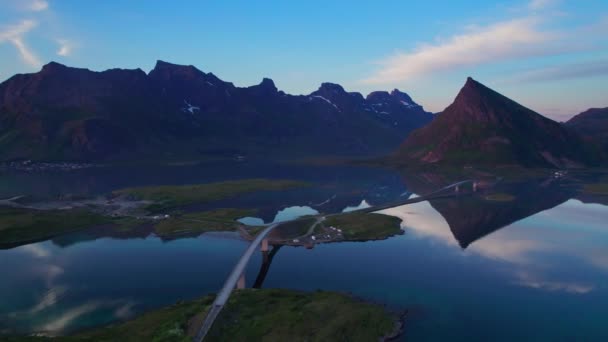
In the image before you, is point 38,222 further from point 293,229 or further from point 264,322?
point 264,322

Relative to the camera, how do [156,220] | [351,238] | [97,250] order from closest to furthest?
[97,250] → [351,238] → [156,220]

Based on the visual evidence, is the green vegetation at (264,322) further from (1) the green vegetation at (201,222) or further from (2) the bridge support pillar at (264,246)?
(1) the green vegetation at (201,222)

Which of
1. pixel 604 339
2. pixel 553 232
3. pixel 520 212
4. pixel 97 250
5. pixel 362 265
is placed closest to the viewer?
pixel 604 339

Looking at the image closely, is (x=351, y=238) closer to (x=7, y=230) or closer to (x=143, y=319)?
(x=143, y=319)

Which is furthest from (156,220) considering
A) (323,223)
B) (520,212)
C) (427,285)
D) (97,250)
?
(520,212)

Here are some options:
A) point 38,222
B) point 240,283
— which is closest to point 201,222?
point 38,222

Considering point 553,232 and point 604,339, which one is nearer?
point 604,339
